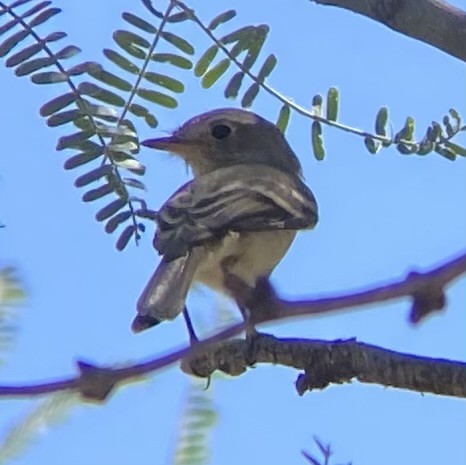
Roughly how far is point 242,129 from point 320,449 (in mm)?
3296

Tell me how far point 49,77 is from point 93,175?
0.21 metres

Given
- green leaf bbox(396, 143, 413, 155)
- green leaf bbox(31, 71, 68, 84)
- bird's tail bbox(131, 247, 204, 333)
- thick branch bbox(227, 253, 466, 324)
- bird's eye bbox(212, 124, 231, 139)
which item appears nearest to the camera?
thick branch bbox(227, 253, 466, 324)

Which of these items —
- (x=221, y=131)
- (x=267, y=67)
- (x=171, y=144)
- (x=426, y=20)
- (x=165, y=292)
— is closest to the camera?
(x=165, y=292)

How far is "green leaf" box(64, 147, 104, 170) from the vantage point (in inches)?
84.1

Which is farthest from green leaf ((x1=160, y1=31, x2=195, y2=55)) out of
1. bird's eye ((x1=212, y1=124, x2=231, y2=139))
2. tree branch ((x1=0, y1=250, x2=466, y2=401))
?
bird's eye ((x1=212, y1=124, x2=231, y2=139))

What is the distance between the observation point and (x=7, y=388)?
2.10 ft

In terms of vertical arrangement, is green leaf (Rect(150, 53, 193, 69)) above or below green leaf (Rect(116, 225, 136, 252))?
above

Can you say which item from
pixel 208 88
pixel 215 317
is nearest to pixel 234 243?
pixel 208 88

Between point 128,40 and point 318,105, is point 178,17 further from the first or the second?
point 318,105

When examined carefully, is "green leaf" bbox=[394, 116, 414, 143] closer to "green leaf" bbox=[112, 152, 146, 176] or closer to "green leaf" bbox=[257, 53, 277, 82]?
"green leaf" bbox=[257, 53, 277, 82]

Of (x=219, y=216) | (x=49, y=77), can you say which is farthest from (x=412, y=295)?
(x=219, y=216)

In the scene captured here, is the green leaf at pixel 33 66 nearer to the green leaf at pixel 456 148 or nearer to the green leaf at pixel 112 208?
the green leaf at pixel 112 208

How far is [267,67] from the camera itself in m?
2.38

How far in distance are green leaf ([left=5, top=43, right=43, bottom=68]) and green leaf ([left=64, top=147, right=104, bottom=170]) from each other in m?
0.21
